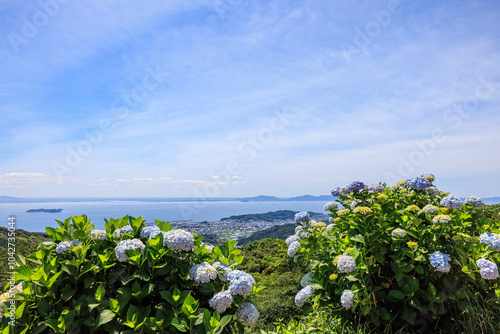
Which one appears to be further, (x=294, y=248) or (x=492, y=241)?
(x=294, y=248)

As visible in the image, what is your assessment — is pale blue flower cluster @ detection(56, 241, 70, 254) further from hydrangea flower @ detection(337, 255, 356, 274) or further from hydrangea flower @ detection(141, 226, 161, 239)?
hydrangea flower @ detection(337, 255, 356, 274)

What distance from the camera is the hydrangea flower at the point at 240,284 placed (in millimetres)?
2387

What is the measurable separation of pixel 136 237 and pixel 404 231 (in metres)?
2.90

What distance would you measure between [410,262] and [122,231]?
3.12 meters

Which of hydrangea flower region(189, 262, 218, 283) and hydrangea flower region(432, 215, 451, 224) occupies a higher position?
hydrangea flower region(432, 215, 451, 224)

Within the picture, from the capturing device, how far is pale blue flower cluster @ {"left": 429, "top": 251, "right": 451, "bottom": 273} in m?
2.91

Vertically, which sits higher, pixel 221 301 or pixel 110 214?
pixel 110 214

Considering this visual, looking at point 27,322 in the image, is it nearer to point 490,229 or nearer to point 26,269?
point 26,269

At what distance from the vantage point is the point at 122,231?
278 cm

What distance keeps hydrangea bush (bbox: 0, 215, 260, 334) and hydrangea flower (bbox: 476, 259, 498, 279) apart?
2289 millimetres

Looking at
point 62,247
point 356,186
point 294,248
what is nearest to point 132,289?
point 62,247

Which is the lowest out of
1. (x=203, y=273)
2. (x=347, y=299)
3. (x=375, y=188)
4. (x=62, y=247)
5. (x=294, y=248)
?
(x=347, y=299)

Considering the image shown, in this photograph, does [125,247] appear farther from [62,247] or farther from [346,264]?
[346,264]

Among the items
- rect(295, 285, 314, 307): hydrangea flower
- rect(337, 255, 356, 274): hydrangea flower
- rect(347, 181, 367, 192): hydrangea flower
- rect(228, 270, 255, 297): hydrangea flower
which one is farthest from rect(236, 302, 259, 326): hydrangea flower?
rect(347, 181, 367, 192): hydrangea flower
